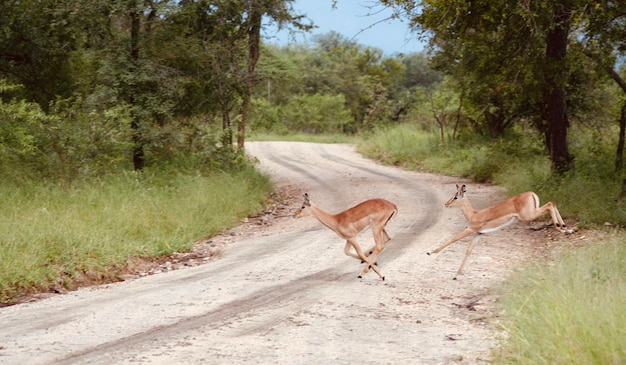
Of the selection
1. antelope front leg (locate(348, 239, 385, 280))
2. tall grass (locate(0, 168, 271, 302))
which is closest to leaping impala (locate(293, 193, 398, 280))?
antelope front leg (locate(348, 239, 385, 280))

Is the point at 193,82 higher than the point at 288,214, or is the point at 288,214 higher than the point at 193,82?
the point at 193,82

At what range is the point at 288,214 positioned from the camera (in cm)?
1991

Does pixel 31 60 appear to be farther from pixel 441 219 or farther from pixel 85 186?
pixel 441 219

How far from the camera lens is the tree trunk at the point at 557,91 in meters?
19.2

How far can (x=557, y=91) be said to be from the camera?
20.5 metres

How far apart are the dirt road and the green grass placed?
40 centimetres

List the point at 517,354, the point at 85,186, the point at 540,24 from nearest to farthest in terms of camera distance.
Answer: the point at 517,354 < the point at 85,186 < the point at 540,24

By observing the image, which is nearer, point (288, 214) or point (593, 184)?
point (593, 184)

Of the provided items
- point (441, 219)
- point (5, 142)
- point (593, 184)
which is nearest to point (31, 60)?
point (5, 142)

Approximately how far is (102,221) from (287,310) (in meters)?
6.01

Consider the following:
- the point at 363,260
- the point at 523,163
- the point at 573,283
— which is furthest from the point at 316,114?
the point at 573,283

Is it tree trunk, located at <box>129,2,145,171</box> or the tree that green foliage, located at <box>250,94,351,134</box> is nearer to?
the tree

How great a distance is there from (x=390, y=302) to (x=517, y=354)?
3155mm

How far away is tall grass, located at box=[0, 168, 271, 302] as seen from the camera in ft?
37.7
